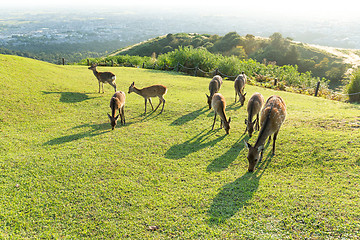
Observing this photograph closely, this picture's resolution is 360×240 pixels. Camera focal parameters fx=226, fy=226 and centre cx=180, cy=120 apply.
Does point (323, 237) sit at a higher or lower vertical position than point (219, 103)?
lower

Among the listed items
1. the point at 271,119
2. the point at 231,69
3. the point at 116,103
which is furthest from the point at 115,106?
the point at 231,69

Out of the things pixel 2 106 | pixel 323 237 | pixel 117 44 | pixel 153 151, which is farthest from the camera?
pixel 117 44

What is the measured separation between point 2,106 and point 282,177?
13.0 m

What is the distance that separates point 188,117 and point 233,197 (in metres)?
6.43

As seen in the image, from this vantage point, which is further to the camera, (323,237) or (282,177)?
(282,177)

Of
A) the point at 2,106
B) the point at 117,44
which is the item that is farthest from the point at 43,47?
the point at 2,106

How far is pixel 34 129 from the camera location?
10008mm

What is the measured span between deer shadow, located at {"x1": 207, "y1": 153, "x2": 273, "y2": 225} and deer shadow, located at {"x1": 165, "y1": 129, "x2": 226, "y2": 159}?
7.73 feet

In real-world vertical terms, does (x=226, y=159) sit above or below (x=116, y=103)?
below

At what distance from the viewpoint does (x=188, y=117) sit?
12.1 m

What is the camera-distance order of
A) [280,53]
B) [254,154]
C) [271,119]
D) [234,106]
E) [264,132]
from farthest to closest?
[280,53], [234,106], [271,119], [264,132], [254,154]

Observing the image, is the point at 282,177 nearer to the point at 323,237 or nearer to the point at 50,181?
the point at 323,237

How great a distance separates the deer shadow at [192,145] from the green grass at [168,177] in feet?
0.14

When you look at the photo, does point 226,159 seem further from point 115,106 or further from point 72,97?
point 72,97
